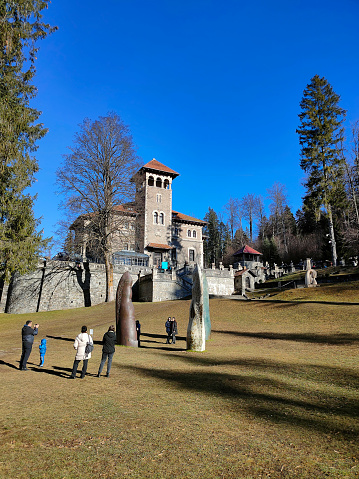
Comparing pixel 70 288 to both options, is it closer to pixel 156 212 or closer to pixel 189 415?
pixel 156 212

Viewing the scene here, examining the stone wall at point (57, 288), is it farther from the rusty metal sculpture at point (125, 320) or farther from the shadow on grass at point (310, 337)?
the shadow on grass at point (310, 337)

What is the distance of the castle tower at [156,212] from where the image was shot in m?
48.4

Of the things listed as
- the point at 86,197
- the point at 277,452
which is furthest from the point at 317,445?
the point at 86,197

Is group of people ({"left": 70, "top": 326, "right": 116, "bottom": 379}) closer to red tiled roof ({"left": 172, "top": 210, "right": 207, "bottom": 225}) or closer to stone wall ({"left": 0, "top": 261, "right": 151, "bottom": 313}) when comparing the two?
stone wall ({"left": 0, "top": 261, "right": 151, "bottom": 313})

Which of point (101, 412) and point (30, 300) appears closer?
point (101, 412)

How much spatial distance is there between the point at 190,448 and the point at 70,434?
1.92 meters

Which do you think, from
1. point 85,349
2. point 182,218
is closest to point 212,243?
point 182,218

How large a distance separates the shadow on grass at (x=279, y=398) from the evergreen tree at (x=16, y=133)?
13158 millimetres

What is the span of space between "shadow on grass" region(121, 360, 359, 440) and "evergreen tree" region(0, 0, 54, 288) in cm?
1316

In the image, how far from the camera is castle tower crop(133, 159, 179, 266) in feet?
159

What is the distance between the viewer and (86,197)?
3091 centimetres

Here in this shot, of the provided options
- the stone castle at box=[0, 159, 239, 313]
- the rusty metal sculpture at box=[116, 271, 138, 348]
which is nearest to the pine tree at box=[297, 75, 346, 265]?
the stone castle at box=[0, 159, 239, 313]

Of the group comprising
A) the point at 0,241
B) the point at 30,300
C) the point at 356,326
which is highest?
the point at 0,241

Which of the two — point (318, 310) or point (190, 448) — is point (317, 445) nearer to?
point (190, 448)
